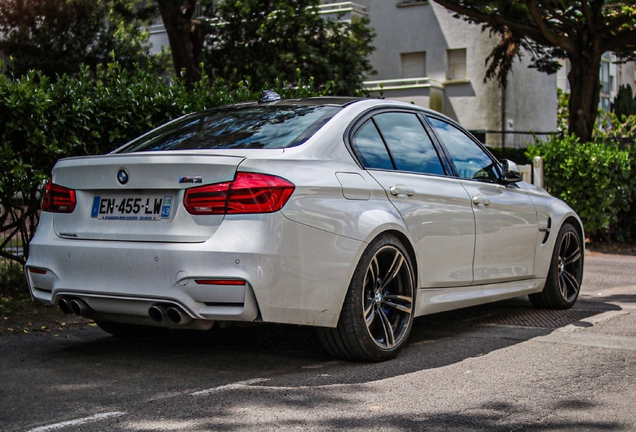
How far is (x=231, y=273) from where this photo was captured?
4875 mm

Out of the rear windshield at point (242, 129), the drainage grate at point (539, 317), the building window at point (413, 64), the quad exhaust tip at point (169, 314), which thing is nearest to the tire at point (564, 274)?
the drainage grate at point (539, 317)

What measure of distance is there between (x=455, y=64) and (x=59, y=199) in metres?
27.3

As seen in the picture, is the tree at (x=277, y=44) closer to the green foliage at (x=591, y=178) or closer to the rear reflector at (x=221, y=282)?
the green foliage at (x=591, y=178)

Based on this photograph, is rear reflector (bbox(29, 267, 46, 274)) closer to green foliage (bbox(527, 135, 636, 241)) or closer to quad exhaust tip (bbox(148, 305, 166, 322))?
quad exhaust tip (bbox(148, 305, 166, 322))

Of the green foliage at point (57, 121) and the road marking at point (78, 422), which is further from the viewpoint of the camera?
the green foliage at point (57, 121)

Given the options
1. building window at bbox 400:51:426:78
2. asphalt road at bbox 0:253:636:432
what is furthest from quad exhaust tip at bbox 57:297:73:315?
building window at bbox 400:51:426:78

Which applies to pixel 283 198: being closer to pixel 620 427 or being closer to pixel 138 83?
pixel 620 427

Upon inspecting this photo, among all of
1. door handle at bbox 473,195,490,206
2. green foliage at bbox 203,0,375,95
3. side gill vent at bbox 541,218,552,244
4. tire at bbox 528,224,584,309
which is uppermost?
green foliage at bbox 203,0,375,95

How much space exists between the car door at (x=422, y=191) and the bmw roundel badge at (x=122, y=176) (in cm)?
143

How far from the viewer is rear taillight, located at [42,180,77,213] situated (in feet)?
18.2

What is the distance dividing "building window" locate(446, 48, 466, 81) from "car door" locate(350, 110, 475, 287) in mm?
25654

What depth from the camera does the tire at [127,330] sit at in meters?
6.36

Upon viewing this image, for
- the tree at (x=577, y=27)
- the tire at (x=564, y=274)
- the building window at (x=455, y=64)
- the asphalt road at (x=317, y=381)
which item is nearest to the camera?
the asphalt road at (x=317, y=381)

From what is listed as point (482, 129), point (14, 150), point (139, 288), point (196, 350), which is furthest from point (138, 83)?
point (482, 129)
